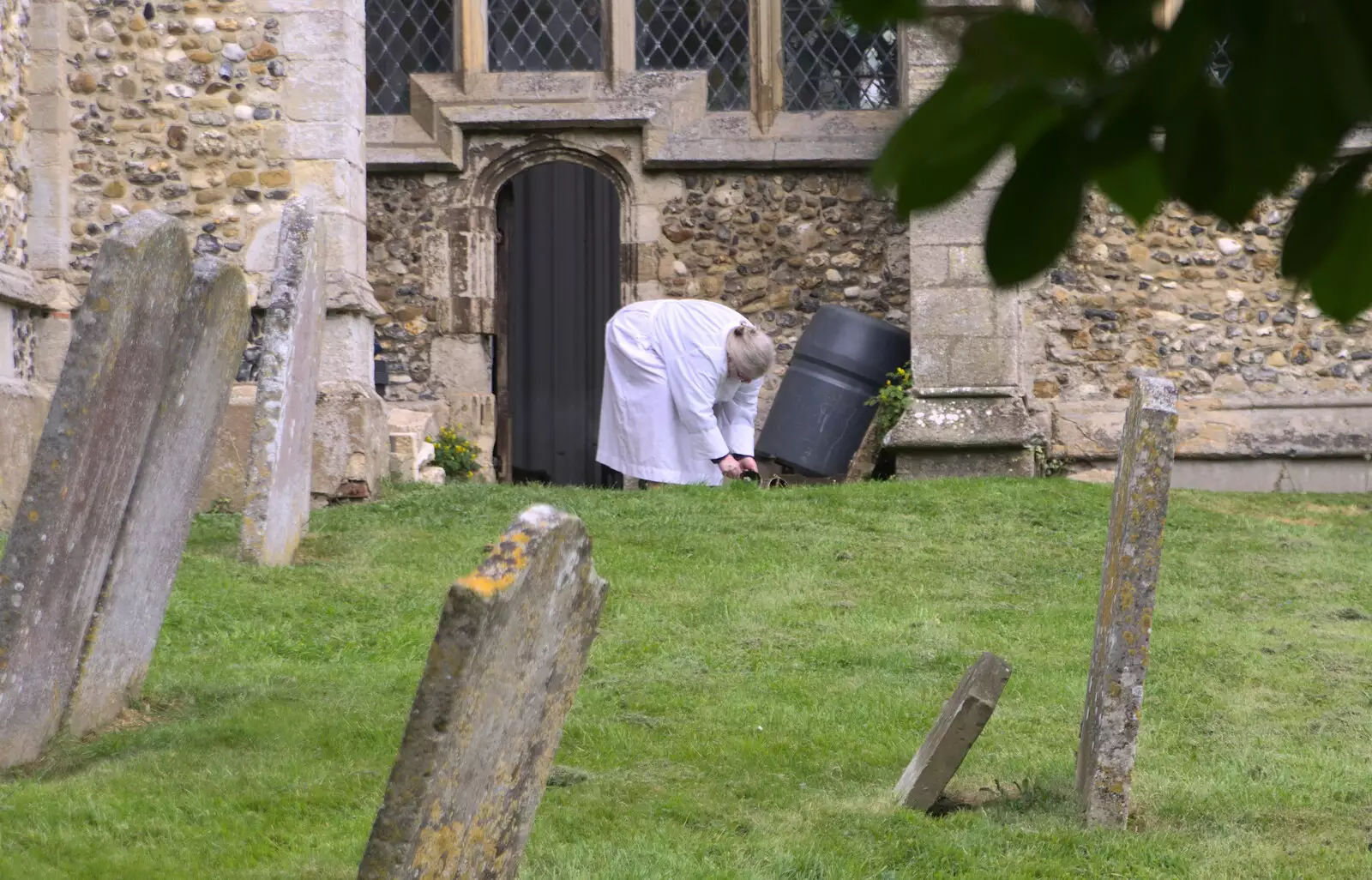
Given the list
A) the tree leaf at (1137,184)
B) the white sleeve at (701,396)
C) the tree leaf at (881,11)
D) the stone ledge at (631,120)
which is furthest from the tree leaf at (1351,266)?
the stone ledge at (631,120)

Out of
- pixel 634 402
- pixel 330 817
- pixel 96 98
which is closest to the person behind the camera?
pixel 330 817

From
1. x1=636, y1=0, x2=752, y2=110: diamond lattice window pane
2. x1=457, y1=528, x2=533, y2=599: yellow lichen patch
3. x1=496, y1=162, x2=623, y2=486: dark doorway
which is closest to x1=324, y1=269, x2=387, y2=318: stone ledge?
x1=636, y1=0, x2=752, y2=110: diamond lattice window pane

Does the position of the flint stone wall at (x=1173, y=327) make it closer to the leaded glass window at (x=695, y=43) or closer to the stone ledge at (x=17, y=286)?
the leaded glass window at (x=695, y=43)

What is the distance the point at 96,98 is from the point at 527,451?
614 cm

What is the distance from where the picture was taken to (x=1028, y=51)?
88 cm

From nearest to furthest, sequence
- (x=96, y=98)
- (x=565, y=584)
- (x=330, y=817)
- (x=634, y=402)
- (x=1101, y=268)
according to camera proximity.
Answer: (x=565, y=584), (x=330, y=817), (x=96, y=98), (x=634, y=402), (x=1101, y=268)

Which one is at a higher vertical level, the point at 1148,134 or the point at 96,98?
the point at 96,98

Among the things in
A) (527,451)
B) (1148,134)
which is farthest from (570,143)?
(1148,134)

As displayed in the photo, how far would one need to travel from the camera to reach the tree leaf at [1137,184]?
911 mm

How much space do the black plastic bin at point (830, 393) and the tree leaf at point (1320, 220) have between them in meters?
10.6

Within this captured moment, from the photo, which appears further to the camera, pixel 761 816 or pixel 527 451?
pixel 527 451

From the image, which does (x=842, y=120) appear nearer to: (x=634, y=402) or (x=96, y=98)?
(x=634, y=402)

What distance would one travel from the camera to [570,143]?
41.6ft

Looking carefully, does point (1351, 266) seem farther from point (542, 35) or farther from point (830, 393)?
point (542, 35)
